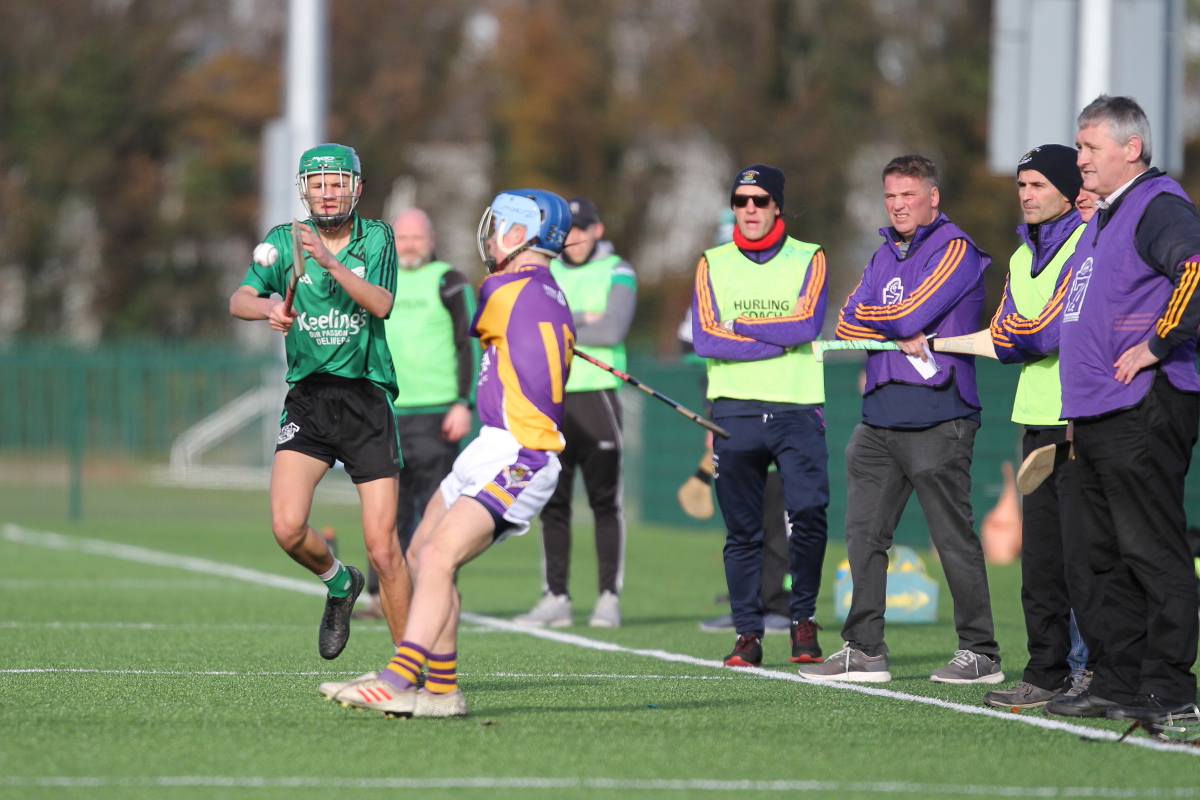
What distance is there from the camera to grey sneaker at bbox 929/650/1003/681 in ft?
24.8

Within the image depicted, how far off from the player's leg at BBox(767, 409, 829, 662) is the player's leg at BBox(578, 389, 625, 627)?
76.3 inches

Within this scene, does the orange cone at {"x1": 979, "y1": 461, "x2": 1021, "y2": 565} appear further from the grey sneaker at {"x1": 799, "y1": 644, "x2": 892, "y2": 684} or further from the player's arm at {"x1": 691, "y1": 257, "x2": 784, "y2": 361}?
the grey sneaker at {"x1": 799, "y1": 644, "x2": 892, "y2": 684}

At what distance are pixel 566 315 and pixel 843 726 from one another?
182 cm

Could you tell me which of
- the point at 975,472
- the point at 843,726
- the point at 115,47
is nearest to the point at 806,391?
the point at 843,726

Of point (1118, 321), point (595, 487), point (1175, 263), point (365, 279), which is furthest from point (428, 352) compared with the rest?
point (1175, 263)

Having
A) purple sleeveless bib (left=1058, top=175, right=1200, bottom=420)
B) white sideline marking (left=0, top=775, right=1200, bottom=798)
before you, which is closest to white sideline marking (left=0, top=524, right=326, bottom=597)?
white sideline marking (left=0, top=775, right=1200, bottom=798)

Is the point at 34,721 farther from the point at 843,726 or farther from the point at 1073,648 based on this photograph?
the point at 1073,648

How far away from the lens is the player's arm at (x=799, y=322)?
27.4 ft

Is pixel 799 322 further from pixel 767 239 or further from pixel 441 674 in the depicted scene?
pixel 441 674

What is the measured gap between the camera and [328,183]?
7.01 metres

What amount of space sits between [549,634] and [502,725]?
3.37 m

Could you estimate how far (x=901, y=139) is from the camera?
1500 inches

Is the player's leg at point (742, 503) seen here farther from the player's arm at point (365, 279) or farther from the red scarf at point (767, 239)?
the player's arm at point (365, 279)

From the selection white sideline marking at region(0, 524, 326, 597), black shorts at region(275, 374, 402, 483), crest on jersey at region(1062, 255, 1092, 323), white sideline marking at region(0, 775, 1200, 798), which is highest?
crest on jersey at region(1062, 255, 1092, 323)
